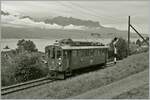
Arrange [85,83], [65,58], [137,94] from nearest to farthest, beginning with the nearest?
1. [137,94]
2. [85,83]
3. [65,58]

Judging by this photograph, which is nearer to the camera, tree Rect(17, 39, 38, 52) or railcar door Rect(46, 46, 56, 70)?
railcar door Rect(46, 46, 56, 70)

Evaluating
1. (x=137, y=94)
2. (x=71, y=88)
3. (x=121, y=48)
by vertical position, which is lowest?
(x=71, y=88)

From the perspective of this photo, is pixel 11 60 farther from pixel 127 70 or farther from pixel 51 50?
pixel 127 70

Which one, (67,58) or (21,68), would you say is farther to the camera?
(21,68)

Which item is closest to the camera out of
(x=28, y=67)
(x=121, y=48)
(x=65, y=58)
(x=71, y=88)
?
(x=71, y=88)

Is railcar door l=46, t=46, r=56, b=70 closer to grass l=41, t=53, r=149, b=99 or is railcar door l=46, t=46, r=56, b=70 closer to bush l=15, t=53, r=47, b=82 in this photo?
bush l=15, t=53, r=47, b=82

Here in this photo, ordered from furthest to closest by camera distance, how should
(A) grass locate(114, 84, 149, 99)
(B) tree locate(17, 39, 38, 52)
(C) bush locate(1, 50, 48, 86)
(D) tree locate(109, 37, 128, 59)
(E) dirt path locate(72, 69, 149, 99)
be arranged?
(D) tree locate(109, 37, 128, 59) < (B) tree locate(17, 39, 38, 52) < (C) bush locate(1, 50, 48, 86) < (E) dirt path locate(72, 69, 149, 99) < (A) grass locate(114, 84, 149, 99)

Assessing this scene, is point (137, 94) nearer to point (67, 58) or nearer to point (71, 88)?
point (71, 88)

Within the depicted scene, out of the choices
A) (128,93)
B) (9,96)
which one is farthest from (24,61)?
(128,93)

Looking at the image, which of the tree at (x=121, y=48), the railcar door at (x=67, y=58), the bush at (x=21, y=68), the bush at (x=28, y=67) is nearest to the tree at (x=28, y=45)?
the tree at (x=121, y=48)

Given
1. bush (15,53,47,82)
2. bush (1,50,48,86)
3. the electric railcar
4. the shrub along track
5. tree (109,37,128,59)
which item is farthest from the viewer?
tree (109,37,128,59)

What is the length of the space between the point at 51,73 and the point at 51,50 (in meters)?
1.67

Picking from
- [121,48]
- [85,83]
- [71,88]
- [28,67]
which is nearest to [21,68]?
[28,67]

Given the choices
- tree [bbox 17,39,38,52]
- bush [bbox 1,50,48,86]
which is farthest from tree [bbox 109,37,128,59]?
bush [bbox 1,50,48,86]
